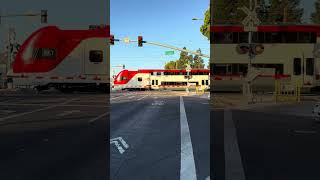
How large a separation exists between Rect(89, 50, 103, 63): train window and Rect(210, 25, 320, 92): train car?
30.2ft

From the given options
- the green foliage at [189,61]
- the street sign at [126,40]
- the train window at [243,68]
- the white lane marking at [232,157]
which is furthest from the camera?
the green foliage at [189,61]

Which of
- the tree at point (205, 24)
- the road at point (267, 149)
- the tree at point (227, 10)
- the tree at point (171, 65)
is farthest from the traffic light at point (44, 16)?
the tree at point (171, 65)

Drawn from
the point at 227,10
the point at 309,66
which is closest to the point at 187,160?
the point at 309,66

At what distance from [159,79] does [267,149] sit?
5342 cm

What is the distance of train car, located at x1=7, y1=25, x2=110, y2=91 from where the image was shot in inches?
1337

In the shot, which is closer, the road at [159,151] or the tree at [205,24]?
the road at [159,151]

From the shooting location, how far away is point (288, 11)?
58.5 meters

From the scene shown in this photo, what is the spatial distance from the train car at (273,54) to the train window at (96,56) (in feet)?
30.2

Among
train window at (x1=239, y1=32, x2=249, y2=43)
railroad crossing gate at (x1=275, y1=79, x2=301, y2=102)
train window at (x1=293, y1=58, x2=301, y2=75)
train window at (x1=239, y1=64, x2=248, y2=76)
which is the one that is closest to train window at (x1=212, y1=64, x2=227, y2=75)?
train window at (x1=239, y1=64, x2=248, y2=76)

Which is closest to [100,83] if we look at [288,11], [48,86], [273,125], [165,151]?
[48,86]

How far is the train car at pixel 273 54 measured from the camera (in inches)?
1347

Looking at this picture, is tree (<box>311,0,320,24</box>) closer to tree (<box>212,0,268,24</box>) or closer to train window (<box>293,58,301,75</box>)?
tree (<box>212,0,268,24</box>)

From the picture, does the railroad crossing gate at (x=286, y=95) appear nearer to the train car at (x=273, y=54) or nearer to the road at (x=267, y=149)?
the train car at (x=273, y=54)

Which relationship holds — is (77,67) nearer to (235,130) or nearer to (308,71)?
(308,71)
